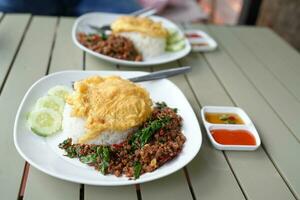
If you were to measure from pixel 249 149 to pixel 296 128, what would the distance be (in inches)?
14.3

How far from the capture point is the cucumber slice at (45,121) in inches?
52.7

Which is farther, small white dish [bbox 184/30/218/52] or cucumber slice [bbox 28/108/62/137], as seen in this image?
small white dish [bbox 184/30/218/52]

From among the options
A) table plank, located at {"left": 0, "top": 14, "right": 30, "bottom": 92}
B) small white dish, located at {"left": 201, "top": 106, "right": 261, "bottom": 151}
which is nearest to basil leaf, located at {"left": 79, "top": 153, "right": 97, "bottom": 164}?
small white dish, located at {"left": 201, "top": 106, "right": 261, "bottom": 151}

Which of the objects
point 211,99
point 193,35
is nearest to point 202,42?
point 193,35

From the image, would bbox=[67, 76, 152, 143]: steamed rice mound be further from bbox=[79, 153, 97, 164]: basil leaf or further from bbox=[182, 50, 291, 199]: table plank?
bbox=[182, 50, 291, 199]: table plank

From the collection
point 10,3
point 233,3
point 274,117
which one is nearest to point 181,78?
point 274,117

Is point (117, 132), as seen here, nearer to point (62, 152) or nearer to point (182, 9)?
point (62, 152)

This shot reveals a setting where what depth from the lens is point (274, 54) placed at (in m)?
2.41

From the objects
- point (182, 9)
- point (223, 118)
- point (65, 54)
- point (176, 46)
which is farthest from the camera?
point (182, 9)

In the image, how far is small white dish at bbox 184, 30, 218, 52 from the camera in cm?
230

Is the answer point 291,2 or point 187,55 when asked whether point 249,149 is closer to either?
point 187,55

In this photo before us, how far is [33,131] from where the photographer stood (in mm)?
1323

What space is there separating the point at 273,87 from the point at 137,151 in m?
1.05

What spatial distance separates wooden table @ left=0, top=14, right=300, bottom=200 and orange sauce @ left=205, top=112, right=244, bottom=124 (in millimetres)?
106
